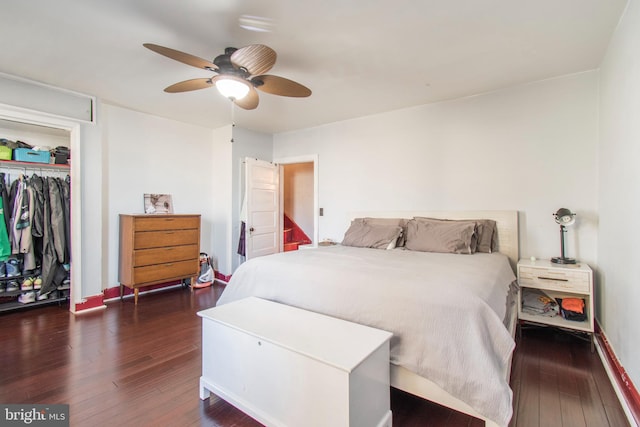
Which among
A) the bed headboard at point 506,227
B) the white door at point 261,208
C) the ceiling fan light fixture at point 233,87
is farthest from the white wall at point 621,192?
the white door at point 261,208

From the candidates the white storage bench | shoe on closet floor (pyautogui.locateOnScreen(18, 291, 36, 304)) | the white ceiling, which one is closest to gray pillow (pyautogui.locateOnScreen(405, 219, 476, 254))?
the white ceiling

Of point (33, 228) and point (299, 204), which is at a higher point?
point (299, 204)

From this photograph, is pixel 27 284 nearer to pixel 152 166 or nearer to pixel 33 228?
pixel 33 228

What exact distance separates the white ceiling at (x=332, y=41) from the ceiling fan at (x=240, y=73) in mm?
250

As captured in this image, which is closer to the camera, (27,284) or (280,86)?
(280,86)

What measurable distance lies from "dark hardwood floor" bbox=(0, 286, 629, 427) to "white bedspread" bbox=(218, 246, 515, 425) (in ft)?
1.31

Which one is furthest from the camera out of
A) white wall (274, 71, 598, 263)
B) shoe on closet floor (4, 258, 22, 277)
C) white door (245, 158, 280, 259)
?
white door (245, 158, 280, 259)

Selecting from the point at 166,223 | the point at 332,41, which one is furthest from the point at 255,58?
the point at 166,223

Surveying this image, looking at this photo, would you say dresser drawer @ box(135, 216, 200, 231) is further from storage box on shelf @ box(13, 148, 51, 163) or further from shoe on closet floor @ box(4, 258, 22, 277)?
shoe on closet floor @ box(4, 258, 22, 277)

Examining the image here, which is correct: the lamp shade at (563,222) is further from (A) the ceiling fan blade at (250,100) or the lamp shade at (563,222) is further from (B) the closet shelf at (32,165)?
(B) the closet shelf at (32,165)

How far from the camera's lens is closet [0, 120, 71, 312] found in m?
3.12

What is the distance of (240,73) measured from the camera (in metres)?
2.12

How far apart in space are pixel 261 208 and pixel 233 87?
2.57 m

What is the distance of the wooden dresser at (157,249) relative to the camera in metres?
3.54
